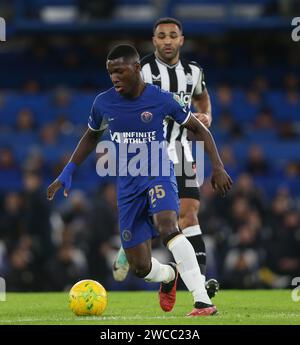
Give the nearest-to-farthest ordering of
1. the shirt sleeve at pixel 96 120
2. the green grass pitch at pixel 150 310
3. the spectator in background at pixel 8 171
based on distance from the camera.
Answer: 1. the green grass pitch at pixel 150 310
2. the shirt sleeve at pixel 96 120
3. the spectator in background at pixel 8 171

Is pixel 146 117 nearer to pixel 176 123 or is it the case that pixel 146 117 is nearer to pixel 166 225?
pixel 166 225

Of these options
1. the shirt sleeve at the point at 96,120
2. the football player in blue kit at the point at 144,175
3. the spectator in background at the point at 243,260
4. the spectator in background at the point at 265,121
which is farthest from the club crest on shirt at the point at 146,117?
the spectator in background at the point at 265,121

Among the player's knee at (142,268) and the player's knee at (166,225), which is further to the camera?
the player's knee at (142,268)

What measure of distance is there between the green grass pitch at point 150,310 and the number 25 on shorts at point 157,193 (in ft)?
3.25

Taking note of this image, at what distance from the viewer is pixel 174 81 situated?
998cm

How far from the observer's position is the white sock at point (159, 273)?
29.2ft

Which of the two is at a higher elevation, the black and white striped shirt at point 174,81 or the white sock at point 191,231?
the black and white striped shirt at point 174,81

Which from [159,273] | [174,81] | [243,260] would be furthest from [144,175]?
[243,260]

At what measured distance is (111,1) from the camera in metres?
22.3

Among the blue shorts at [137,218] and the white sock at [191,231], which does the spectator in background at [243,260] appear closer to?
the white sock at [191,231]

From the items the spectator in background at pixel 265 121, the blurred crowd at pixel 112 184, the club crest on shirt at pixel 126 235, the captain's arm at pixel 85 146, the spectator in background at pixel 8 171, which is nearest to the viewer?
the club crest on shirt at pixel 126 235

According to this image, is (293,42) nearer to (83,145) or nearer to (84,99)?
(84,99)

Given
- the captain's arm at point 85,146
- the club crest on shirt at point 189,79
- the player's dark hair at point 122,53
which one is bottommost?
the captain's arm at point 85,146
